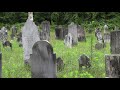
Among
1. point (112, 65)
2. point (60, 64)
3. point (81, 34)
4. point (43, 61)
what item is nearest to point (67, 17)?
point (81, 34)

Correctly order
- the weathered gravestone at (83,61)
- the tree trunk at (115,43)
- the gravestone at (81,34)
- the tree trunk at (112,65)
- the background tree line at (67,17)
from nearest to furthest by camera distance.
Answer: the tree trunk at (112,65), the weathered gravestone at (83,61), the tree trunk at (115,43), the gravestone at (81,34), the background tree line at (67,17)

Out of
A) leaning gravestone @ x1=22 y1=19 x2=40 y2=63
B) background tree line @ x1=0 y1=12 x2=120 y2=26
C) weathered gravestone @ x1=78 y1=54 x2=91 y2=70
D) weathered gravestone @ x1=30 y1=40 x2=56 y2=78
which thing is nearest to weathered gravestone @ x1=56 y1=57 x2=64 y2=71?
weathered gravestone @ x1=78 y1=54 x2=91 y2=70

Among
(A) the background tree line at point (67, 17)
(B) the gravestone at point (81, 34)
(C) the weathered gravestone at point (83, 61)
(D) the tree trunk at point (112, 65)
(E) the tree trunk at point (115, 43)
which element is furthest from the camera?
(A) the background tree line at point (67, 17)

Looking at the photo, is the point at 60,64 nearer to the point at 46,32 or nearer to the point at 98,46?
the point at 98,46

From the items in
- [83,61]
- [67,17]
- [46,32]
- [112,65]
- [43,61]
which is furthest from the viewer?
[67,17]

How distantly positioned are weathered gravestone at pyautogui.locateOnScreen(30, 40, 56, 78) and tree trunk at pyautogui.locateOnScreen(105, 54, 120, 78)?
1255mm

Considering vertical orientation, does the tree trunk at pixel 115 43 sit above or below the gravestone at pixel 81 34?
below

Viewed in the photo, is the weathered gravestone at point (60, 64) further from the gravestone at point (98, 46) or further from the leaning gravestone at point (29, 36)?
the gravestone at point (98, 46)

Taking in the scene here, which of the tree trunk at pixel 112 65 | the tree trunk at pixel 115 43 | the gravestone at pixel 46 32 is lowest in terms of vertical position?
the tree trunk at pixel 112 65

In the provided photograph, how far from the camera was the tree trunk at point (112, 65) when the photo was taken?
930cm

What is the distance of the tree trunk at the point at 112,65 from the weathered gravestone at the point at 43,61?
4.12 ft

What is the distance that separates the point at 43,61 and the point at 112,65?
162cm

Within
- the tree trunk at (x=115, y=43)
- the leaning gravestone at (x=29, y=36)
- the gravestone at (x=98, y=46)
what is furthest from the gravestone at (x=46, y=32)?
the tree trunk at (x=115, y=43)

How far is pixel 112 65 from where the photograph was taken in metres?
9.41
